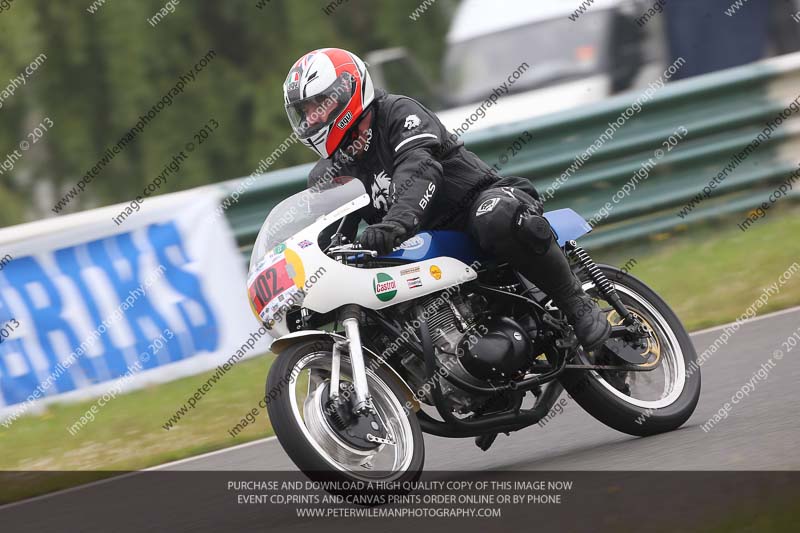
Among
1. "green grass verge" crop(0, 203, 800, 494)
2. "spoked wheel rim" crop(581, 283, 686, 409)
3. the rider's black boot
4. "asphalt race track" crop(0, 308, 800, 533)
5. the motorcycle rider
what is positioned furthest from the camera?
"green grass verge" crop(0, 203, 800, 494)

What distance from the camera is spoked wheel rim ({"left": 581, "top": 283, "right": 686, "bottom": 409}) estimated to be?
19.8 feet

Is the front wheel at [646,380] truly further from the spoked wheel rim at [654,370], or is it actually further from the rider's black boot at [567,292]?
the rider's black boot at [567,292]

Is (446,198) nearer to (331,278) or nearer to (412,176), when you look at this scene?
(412,176)

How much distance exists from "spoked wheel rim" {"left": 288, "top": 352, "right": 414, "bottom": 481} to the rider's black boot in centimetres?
92

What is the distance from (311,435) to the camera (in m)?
4.92

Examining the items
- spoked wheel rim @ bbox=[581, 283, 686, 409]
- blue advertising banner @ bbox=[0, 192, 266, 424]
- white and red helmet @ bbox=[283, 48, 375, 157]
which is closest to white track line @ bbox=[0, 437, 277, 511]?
blue advertising banner @ bbox=[0, 192, 266, 424]

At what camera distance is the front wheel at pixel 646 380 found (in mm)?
5867

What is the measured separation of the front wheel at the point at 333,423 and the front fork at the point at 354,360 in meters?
0.05

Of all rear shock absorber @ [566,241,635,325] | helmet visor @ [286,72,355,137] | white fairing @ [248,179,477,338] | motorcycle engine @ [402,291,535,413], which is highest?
helmet visor @ [286,72,355,137]

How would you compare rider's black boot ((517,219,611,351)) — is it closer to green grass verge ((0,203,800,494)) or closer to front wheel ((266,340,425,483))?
front wheel ((266,340,425,483))

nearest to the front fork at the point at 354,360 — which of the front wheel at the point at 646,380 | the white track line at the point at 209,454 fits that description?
the front wheel at the point at 646,380

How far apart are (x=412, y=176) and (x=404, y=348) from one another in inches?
29.0

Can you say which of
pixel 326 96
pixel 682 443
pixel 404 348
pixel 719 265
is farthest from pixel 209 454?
pixel 719 265

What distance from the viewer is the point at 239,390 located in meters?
8.62
